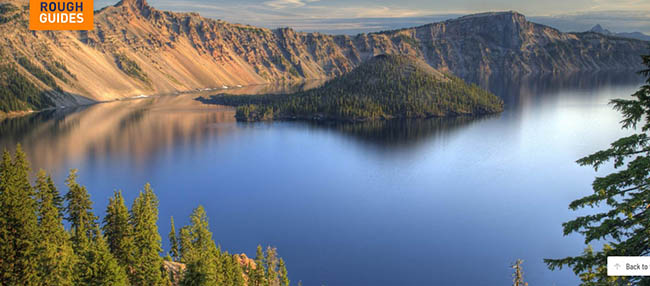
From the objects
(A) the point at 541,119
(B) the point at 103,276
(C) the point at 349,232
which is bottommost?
(C) the point at 349,232

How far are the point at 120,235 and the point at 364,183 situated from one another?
185ft

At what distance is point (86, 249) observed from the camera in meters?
40.3

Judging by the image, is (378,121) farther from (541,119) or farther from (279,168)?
(279,168)

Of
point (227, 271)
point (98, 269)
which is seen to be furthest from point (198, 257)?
point (98, 269)

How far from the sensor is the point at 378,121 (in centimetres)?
18525

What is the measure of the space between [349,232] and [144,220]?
102 ft

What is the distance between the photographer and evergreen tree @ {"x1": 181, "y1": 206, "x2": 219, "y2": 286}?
38.9 m

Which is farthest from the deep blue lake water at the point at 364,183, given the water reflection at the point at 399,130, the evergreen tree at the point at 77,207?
the evergreen tree at the point at 77,207

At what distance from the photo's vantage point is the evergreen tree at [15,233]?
4091 centimetres

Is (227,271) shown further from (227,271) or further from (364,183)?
(364,183)

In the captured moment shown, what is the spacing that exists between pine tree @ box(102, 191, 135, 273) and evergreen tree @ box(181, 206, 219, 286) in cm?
535

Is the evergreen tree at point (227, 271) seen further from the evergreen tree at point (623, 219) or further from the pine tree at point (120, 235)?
the evergreen tree at point (623, 219)

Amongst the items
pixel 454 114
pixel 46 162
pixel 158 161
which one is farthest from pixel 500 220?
pixel 454 114

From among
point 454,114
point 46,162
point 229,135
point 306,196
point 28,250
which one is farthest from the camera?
point 454,114
